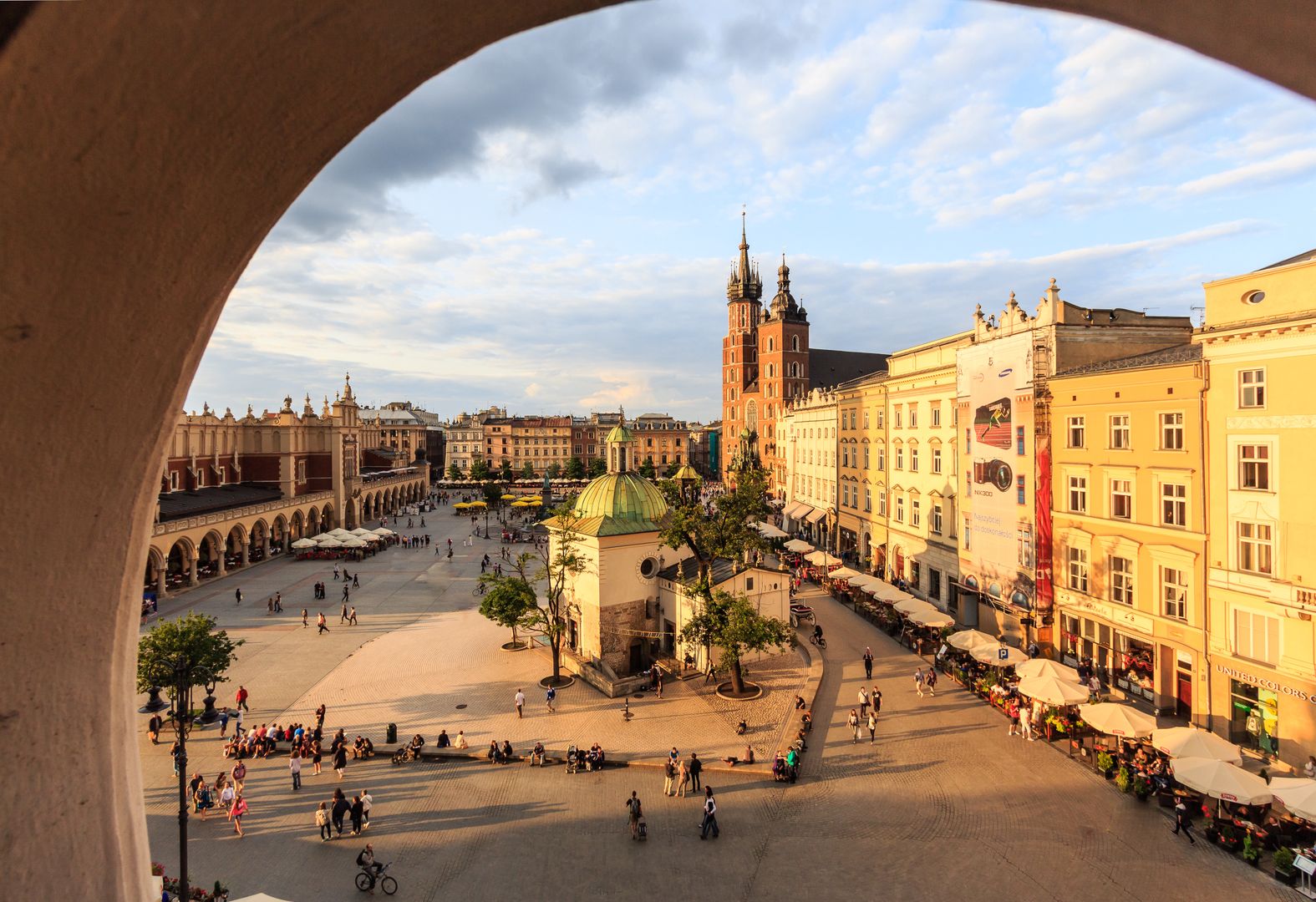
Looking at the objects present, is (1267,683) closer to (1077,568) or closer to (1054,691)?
(1054,691)

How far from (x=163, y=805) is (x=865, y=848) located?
55.6 feet

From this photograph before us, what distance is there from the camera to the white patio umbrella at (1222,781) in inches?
577

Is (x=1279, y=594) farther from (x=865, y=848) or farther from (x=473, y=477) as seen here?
(x=473, y=477)

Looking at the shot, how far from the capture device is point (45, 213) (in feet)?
5.85

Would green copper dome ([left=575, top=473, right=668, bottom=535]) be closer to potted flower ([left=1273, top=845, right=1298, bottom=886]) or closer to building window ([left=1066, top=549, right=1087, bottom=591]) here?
building window ([left=1066, top=549, right=1087, bottom=591])

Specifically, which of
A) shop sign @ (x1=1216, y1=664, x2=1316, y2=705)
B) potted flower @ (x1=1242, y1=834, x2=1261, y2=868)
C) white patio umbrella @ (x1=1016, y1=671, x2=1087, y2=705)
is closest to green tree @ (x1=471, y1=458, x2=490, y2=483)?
white patio umbrella @ (x1=1016, y1=671, x2=1087, y2=705)

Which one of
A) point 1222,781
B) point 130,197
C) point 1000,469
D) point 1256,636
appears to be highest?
point 130,197

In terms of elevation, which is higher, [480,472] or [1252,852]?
[480,472]

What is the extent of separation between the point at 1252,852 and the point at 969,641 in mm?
10936

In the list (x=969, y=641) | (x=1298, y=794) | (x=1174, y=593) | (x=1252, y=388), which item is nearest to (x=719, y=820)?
(x=1298, y=794)

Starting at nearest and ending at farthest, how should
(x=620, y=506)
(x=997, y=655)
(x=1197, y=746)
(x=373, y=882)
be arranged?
(x=373, y=882)
(x=1197, y=746)
(x=997, y=655)
(x=620, y=506)

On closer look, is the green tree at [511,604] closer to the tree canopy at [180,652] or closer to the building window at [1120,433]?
the tree canopy at [180,652]

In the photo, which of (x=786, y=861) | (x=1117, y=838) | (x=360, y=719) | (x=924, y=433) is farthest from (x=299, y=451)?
(x=1117, y=838)

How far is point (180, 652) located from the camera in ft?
64.1
